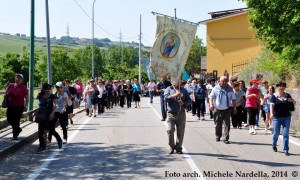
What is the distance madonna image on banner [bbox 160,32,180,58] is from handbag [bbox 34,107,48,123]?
3113mm

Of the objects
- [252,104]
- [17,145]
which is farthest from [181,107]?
[252,104]

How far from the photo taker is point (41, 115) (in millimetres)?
10156

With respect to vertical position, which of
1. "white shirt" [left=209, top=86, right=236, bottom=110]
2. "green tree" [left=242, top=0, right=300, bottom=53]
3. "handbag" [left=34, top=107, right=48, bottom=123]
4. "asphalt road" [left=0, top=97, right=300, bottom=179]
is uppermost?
"green tree" [left=242, top=0, right=300, bottom=53]

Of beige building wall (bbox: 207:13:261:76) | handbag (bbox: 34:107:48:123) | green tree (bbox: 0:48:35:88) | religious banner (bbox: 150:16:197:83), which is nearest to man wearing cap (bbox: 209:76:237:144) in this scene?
religious banner (bbox: 150:16:197:83)

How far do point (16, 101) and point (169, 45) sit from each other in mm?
4600

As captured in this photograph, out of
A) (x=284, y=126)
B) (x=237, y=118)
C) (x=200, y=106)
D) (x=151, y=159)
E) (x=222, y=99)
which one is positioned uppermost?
(x=222, y=99)

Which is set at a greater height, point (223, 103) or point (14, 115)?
point (223, 103)

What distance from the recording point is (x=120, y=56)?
137m

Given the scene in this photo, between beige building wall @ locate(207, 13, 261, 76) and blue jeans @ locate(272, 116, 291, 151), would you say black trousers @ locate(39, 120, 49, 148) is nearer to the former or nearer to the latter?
blue jeans @ locate(272, 116, 291, 151)

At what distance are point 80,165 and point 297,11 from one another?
32.6ft

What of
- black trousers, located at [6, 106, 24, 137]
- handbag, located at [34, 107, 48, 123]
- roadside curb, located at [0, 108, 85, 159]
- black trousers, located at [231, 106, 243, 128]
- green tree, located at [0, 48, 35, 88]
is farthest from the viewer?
green tree, located at [0, 48, 35, 88]

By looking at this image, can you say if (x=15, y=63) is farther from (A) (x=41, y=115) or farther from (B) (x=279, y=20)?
(A) (x=41, y=115)

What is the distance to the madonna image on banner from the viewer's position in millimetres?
9508

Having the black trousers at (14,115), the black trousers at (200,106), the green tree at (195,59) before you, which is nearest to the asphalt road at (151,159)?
the black trousers at (14,115)
